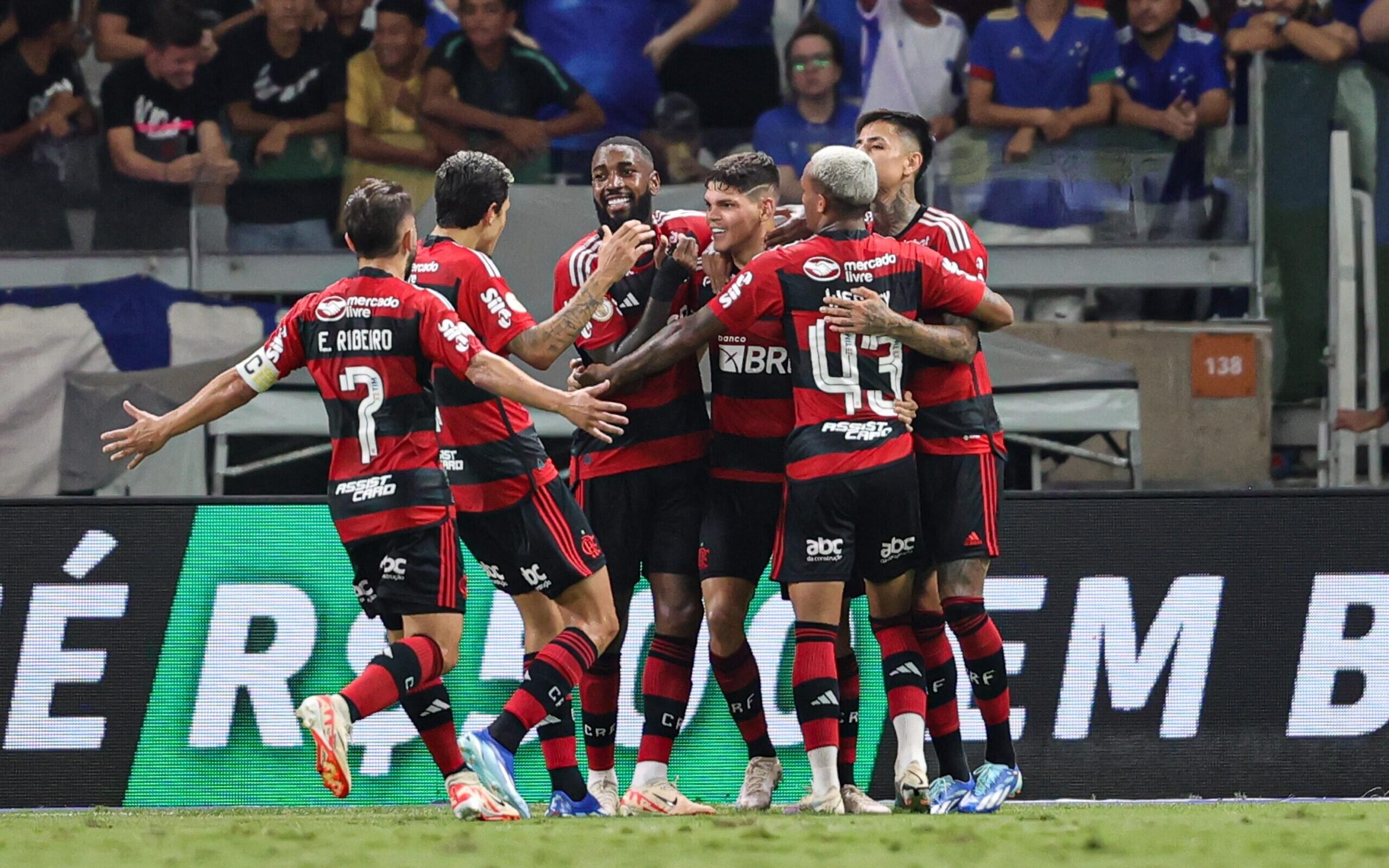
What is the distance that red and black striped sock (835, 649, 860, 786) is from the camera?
6.52 metres

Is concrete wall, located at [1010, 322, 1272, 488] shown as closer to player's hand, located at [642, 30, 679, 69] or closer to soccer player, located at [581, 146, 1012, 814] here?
player's hand, located at [642, 30, 679, 69]

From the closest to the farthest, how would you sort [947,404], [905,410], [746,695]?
[905,410], [947,404], [746,695]

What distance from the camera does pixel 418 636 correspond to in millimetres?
5477

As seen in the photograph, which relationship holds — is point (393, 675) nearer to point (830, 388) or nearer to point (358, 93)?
A: point (830, 388)

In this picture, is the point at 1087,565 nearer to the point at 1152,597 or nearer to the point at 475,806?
the point at 1152,597

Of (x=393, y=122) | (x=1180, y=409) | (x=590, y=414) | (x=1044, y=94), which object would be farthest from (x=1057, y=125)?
(x=590, y=414)

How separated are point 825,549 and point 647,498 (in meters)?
0.77

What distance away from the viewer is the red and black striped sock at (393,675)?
5.21 m

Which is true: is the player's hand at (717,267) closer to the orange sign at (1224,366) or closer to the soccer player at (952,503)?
the soccer player at (952,503)

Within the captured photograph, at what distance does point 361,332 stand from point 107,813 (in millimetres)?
2428

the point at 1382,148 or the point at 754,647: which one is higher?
the point at 1382,148

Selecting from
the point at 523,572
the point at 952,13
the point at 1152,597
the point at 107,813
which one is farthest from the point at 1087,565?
the point at 952,13

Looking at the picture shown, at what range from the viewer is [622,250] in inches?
222

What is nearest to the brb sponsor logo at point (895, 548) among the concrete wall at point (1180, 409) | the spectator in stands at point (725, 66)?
the concrete wall at point (1180, 409)
